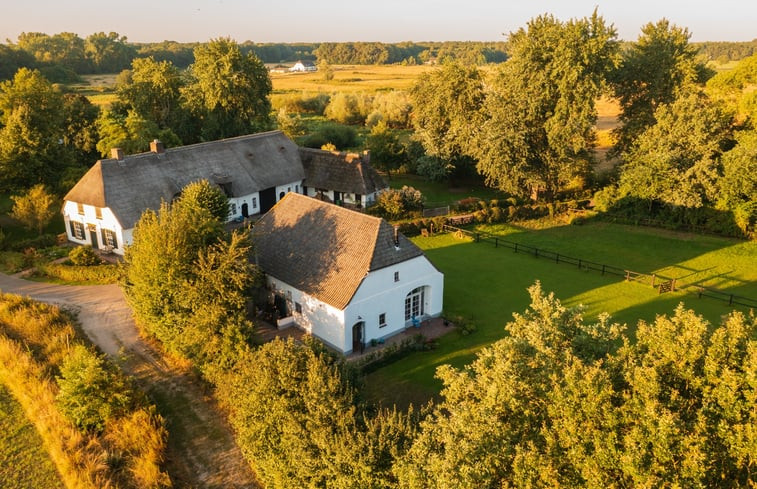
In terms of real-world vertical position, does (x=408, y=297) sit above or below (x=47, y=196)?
below

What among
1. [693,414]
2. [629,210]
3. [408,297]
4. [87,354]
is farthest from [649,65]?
[87,354]

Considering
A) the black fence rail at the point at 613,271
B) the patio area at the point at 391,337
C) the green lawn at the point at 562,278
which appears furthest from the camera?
the black fence rail at the point at 613,271

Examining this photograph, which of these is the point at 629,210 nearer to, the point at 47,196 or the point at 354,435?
the point at 354,435

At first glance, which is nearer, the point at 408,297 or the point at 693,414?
the point at 693,414

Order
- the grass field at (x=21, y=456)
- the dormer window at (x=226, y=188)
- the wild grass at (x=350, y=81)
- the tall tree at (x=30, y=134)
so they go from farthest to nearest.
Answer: the wild grass at (x=350, y=81) → the dormer window at (x=226, y=188) → the tall tree at (x=30, y=134) → the grass field at (x=21, y=456)

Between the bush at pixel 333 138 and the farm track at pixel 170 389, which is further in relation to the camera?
the bush at pixel 333 138

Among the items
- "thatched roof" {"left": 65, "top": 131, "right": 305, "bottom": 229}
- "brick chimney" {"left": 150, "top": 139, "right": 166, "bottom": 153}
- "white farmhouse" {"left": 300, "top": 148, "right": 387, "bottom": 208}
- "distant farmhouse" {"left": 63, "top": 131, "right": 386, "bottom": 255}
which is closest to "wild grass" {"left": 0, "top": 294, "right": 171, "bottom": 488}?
"distant farmhouse" {"left": 63, "top": 131, "right": 386, "bottom": 255}

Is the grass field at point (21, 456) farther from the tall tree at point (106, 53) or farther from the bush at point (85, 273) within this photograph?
the tall tree at point (106, 53)

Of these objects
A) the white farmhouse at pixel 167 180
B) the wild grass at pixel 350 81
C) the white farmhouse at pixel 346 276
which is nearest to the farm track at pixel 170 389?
the white farmhouse at pixel 167 180
